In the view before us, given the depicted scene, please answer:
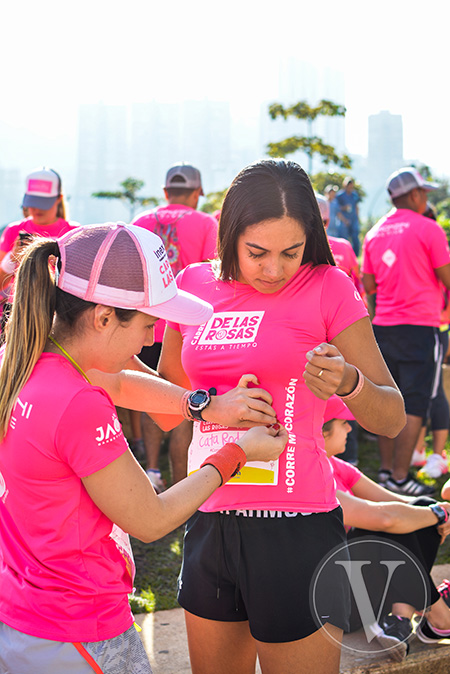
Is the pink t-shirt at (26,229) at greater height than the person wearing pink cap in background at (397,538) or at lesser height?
greater

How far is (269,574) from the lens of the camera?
189cm

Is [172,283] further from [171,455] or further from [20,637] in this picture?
[171,455]

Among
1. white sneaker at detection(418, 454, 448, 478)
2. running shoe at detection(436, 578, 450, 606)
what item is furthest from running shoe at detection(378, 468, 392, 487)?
running shoe at detection(436, 578, 450, 606)

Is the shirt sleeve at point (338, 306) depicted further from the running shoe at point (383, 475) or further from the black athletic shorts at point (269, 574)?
the running shoe at point (383, 475)

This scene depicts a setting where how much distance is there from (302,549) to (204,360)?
0.61 meters

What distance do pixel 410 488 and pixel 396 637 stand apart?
248 centimetres

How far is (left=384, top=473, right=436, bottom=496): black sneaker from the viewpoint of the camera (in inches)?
209

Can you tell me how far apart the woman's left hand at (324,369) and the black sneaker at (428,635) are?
1.91 metres

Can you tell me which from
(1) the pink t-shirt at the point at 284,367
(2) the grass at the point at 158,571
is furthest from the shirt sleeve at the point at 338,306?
(2) the grass at the point at 158,571

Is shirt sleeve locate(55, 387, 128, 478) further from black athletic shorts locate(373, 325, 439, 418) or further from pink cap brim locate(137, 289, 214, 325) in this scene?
black athletic shorts locate(373, 325, 439, 418)

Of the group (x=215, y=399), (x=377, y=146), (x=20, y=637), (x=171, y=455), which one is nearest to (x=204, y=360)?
(x=215, y=399)

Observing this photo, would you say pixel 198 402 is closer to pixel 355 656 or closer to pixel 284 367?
pixel 284 367

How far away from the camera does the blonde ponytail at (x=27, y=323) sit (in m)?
1.58

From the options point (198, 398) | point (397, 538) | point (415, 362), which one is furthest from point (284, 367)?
point (415, 362)
